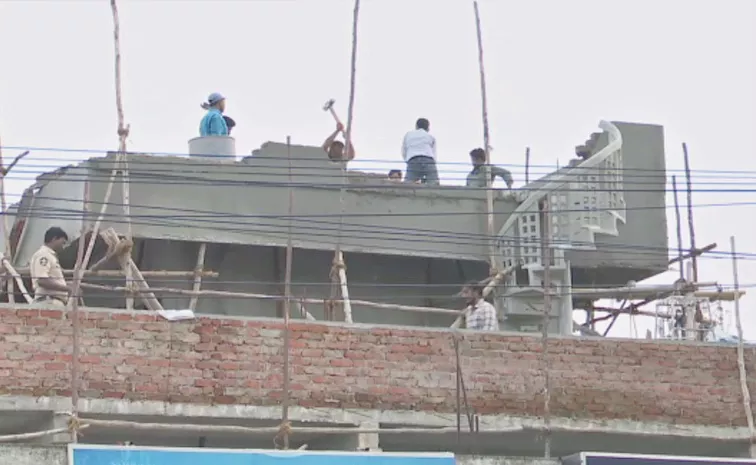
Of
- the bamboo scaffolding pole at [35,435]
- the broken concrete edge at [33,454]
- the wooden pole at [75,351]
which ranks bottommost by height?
the broken concrete edge at [33,454]

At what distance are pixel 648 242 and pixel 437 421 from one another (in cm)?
492

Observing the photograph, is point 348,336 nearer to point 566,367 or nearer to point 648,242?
point 566,367

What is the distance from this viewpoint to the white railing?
63.1 ft

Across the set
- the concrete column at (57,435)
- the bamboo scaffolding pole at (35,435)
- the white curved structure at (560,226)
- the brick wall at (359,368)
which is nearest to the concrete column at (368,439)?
the brick wall at (359,368)

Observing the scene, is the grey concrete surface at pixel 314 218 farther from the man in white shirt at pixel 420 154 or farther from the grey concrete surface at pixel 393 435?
the grey concrete surface at pixel 393 435

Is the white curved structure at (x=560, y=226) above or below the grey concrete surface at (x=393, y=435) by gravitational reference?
above

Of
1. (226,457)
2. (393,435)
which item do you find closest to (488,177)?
(393,435)

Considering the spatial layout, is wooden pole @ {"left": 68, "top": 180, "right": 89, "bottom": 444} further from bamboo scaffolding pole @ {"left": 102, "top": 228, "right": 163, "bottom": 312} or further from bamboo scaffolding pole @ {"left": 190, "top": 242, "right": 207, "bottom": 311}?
bamboo scaffolding pole @ {"left": 190, "top": 242, "right": 207, "bottom": 311}

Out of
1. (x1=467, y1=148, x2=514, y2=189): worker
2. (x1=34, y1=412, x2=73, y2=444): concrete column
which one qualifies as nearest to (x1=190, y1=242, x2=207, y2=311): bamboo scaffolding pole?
(x1=34, y1=412, x2=73, y2=444): concrete column

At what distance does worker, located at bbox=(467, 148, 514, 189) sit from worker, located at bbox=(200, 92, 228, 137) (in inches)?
113

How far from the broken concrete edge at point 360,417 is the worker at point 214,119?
13.7 feet

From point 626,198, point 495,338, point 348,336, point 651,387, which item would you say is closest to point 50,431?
point 348,336

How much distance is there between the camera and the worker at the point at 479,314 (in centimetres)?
1755

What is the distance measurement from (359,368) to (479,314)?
68.5 inches
